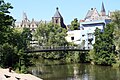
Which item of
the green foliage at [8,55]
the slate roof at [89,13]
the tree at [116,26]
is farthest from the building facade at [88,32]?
the green foliage at [8,55]

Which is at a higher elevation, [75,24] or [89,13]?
[89,13]

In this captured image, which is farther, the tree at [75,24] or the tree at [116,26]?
the tree at [75,24]

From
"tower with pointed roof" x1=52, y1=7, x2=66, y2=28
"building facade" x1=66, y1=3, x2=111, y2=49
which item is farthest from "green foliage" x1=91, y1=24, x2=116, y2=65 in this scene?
"tower with pointed roof" x1=52, y1=7, x2=66, y2=28

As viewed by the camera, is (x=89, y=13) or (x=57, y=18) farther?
(x=57, y=18)

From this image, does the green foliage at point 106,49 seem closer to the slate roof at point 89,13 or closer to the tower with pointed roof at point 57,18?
the slate roof at point 89,13

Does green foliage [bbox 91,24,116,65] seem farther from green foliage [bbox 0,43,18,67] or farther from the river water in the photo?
green foliage [bbox 0,43,18,67]

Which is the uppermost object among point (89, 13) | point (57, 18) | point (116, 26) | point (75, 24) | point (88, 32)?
point (57, 18)

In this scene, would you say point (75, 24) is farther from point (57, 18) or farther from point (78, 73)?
point (78, 73)

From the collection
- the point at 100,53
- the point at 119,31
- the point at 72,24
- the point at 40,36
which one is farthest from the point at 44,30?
the point at 119,31

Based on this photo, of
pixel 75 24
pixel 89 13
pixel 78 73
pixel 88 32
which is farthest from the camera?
pixel 75 24

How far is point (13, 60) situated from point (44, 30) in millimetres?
45529

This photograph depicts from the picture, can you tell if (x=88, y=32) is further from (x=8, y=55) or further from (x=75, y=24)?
(x=8, y=55)

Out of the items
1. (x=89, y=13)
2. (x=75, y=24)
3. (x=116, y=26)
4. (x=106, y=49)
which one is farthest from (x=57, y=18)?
(x=116, y=26)

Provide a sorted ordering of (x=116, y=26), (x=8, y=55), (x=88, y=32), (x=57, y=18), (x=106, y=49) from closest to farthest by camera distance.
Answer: (x=8, y=55)
(x=116, y=26)
(x=106, y=49)
(x=88, y=32)
(x=57, y=18)
